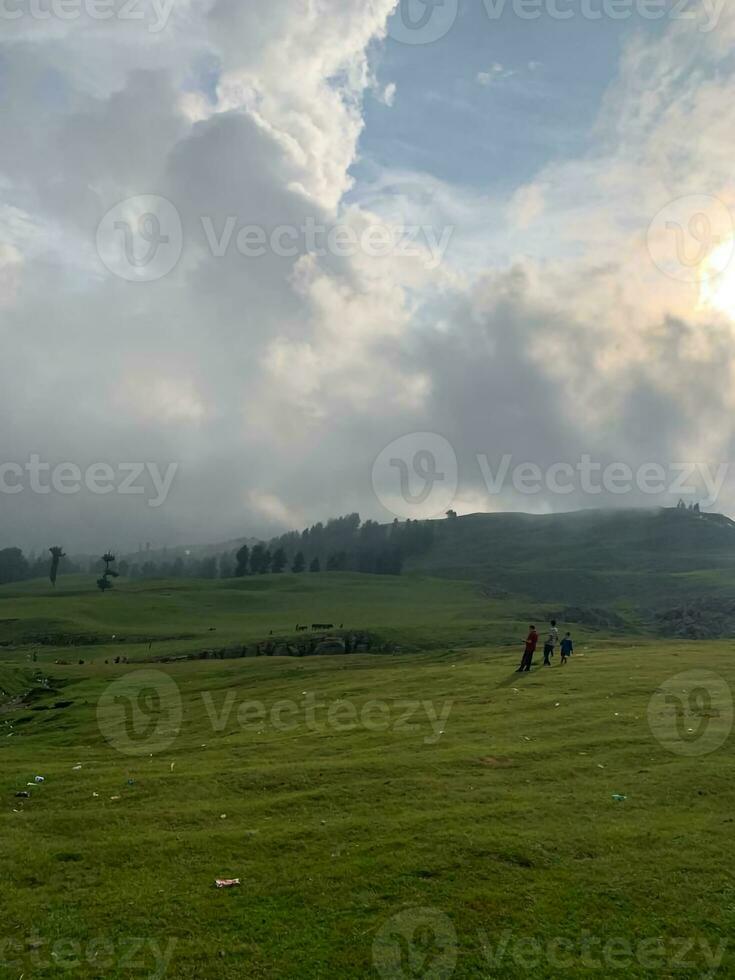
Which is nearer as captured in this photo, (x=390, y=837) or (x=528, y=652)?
(x=390, y=837)

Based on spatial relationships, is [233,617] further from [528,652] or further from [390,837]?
[390,837]

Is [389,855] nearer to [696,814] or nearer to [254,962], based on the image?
[254,962]

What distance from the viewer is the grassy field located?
14.2 m

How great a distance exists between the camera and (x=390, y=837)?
60.8ft

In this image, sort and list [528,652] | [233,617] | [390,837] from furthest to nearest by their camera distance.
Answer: [233,617], [528,652], [390,837]

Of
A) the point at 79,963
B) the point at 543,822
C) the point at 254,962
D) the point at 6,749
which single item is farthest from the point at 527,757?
the point at 6,749

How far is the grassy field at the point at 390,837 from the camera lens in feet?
46.5

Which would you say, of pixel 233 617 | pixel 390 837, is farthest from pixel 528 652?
pixel 233 617

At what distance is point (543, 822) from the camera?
19.6 meters

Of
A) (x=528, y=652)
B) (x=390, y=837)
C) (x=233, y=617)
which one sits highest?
(x=528, y=652)

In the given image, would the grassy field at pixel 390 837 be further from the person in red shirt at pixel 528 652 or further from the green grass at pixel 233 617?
the green grass at pixel 233 617

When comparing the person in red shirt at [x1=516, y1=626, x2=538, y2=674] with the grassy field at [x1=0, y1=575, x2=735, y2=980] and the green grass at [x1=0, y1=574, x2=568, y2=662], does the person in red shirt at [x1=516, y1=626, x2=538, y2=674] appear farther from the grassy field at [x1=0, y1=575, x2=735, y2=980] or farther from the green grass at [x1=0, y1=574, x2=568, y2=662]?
the green grass at [x1=0, y1=574, x2=568, y2=662]

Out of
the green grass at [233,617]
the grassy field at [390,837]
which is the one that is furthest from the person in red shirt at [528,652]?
the green grass at [233,617]

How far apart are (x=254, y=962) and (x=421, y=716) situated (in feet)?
66.0
